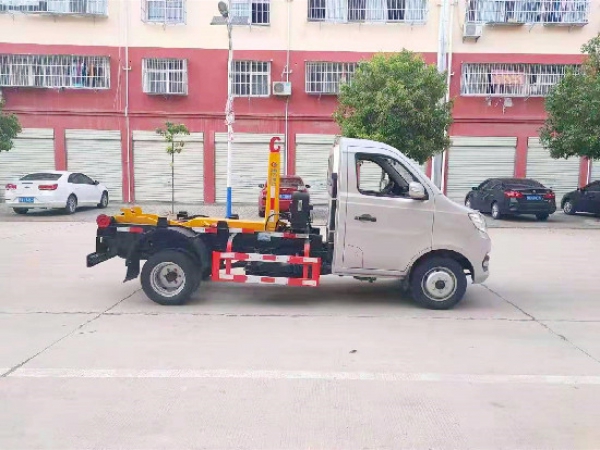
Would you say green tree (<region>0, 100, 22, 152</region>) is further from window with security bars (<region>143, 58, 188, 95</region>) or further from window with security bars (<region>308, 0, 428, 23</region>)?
window with security bars (<region>308, 0, 428, 23</region>)

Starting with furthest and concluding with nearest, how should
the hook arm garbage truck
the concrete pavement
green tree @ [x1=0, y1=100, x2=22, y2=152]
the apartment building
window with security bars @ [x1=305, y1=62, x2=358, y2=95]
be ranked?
1. window with security bars @ [x1=305, y1=62, x2=358, y2=95]
2. the apartment building
3. green tree @ [x1=0, y1=100, x2=22, y2=152]
4. the hook arm garbage truck
5. the concrete pavement

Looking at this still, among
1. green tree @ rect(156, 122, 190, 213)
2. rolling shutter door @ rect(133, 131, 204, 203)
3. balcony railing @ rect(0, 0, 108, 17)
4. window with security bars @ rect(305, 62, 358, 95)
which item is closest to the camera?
green tree @ rect(156, 122, 190, 213)

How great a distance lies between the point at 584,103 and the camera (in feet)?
60.0

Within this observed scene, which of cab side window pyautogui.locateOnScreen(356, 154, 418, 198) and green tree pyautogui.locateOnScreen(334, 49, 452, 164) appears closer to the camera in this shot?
cab side window pyautogui.locateOnScreen(356, 154, 418, 198)

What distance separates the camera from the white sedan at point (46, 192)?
1858 centimetres

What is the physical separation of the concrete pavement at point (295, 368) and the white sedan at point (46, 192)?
10775mm

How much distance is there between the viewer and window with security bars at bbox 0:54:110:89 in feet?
79.2

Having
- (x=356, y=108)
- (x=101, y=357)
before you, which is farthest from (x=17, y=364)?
(x=356, y=108)

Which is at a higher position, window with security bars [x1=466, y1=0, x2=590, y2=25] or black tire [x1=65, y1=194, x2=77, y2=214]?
window with security bars [x1=466, y1=0, x2=590, y2=25]

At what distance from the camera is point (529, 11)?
24.4 m

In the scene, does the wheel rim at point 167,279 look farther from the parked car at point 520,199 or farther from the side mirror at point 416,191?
the parked car at point 520,199

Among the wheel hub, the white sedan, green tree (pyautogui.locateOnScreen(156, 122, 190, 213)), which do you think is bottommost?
the wheel hub

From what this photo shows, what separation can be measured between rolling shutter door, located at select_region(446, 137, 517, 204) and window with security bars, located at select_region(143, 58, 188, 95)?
12.1 metres

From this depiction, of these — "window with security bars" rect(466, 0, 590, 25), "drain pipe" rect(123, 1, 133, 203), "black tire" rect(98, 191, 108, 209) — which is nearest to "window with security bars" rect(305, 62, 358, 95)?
"window with security bars" rect(466, 0, 590, 25)
